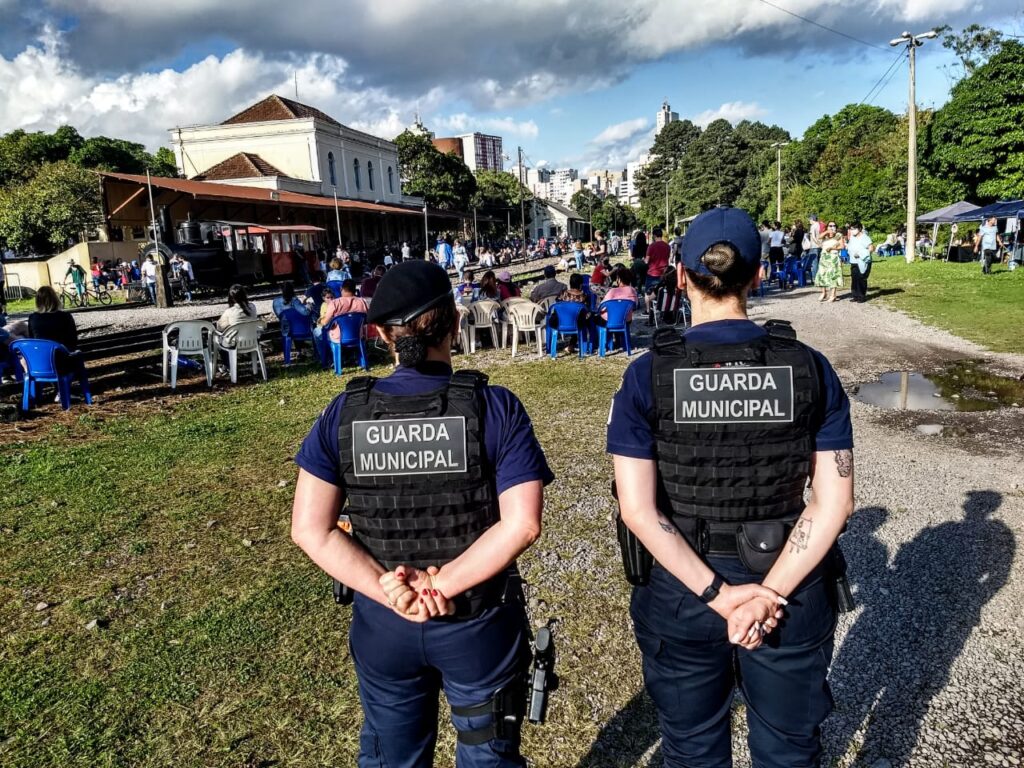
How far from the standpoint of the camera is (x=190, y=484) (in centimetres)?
588

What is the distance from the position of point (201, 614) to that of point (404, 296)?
281cm

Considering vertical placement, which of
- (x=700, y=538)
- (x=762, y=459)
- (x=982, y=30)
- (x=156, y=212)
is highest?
(x=982, y=30)

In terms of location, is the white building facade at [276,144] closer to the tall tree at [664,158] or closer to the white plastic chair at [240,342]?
the white plastic chair at [240,342]

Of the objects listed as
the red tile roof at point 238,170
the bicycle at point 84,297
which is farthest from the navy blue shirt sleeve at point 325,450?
the red tile roof at point 238,170

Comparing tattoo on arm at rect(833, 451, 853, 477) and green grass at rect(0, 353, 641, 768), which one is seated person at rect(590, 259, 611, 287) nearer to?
green grass at rect(0, 353, 641, 768)

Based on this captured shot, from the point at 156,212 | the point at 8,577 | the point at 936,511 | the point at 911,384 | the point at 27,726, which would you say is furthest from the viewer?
the point at 156,212

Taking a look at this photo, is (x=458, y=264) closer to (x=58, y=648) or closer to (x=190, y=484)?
(x=190, y=484)

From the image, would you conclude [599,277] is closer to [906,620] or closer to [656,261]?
[656,261]

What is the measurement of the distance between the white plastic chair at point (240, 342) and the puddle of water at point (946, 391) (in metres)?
8.01

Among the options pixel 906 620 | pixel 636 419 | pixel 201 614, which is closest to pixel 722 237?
pixel 636 419

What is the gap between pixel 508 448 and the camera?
1.85 m

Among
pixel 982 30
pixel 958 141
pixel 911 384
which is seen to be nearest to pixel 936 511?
pixel 911 384

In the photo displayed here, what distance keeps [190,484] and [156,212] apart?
22181 mm

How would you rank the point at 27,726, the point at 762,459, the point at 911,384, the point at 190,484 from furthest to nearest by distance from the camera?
the point at 911,384, the point at 190,484, the point at 27,726, the point at 762,459
